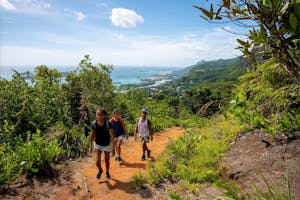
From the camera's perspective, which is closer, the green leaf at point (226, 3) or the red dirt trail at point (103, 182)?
the green leaf at point (226, 3)

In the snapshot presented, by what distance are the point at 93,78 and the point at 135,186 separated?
24.1ft

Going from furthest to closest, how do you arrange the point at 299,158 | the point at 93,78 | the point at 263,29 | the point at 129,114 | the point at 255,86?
the point at 129,114
the point at 93,78
the point at 255,86
the point at 299,158
the point at 263,29

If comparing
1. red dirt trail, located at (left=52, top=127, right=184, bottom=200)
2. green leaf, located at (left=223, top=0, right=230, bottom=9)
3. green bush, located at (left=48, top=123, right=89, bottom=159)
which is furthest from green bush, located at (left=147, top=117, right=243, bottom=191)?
green leaf, located at (left=223, top=0, right=230, bottom=9)

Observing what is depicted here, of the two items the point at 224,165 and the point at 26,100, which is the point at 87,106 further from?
the point at 224,165

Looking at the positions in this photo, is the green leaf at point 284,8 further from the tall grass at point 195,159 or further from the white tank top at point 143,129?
the white tank top at point 143,129

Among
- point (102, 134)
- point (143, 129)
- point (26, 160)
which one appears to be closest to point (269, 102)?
point (143, 129)

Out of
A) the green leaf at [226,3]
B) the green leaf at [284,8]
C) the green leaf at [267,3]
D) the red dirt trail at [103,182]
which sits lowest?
the red dirt trail at [103,182]

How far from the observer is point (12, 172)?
4.91 metres

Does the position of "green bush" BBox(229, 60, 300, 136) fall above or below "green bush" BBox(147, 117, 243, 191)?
above

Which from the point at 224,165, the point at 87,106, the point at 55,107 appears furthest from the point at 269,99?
the point at 55,107

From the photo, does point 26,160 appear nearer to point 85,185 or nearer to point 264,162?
point 85,185

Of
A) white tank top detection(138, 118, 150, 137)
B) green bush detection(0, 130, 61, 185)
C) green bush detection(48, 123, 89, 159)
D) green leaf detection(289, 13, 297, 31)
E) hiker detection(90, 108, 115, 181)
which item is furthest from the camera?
green bush detection(48, 123, 89, 159)

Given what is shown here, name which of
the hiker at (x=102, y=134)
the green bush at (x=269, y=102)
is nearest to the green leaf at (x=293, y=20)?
the green bush at (x=269, y=102)

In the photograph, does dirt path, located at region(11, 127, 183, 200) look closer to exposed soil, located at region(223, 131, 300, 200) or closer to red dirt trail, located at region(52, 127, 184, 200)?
red dirt trail, located at region(52, 127, 184, 200)
